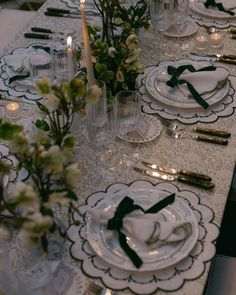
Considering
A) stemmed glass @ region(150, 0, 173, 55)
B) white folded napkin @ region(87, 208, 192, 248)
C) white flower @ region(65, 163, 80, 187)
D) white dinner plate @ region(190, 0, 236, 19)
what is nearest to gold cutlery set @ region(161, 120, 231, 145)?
white folded napkin @ region(87, 208, 192, 248)

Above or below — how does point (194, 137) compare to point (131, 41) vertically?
below

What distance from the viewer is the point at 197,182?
1.32m

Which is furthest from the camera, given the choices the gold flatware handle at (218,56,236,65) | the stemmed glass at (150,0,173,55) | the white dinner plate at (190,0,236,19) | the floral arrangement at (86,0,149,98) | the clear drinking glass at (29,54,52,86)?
the white dinner plate at (190,0,236,19)

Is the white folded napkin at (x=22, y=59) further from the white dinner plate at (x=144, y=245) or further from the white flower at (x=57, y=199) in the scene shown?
the white flower at (x=57, y=199)

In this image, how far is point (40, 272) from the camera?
3.48 feet

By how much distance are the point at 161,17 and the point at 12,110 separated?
749mm

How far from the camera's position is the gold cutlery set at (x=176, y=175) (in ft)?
4.31

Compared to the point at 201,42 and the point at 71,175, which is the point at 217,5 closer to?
the point at 201,42

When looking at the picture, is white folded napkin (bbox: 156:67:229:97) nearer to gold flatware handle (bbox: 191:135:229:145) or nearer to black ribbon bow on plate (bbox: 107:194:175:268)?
gold flatware handle (bbox: 191:135:229:145)

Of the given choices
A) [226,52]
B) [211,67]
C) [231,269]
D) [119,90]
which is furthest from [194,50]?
[231,269]

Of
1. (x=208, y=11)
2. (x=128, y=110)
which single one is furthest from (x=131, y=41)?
(x=208, y=11)

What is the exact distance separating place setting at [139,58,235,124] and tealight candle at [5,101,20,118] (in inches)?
15.6

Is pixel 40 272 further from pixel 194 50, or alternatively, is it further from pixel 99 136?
pixel 194 50

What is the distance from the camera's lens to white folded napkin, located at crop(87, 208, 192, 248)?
1121 mm
